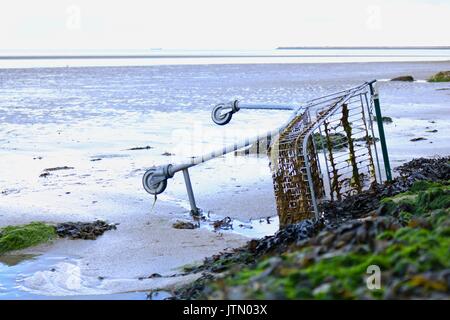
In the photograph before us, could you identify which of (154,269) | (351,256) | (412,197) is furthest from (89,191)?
(351,256)

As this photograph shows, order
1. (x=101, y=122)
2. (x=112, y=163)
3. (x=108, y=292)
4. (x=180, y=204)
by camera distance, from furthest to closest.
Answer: (x=101, y=122) < (x=112, y=163) < (x=180, y=204) < (x=108, y=292)

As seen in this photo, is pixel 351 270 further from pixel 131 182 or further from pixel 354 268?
pixel 131 182

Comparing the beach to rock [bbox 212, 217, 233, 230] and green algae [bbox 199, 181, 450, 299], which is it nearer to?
rock [bbox 212, 217, 233, 230]

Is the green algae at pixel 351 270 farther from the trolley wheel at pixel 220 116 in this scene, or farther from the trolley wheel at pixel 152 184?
the trolley wheel at pixel 220 116

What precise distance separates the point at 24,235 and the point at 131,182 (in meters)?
3.48

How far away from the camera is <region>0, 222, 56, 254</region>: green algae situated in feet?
24.7

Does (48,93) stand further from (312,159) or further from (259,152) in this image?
(312,159)

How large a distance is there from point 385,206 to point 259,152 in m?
8.07

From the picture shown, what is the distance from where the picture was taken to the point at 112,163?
1302cm

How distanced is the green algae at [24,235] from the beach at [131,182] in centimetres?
14

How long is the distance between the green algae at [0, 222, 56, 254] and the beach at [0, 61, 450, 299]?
0.14 m

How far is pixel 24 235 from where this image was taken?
7.71 m

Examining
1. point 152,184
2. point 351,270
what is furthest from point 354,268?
point 152,184

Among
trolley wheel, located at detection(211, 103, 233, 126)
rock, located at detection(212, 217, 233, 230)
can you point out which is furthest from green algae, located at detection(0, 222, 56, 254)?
trolley wheel, located at detection(211, 103, 233, 126)
